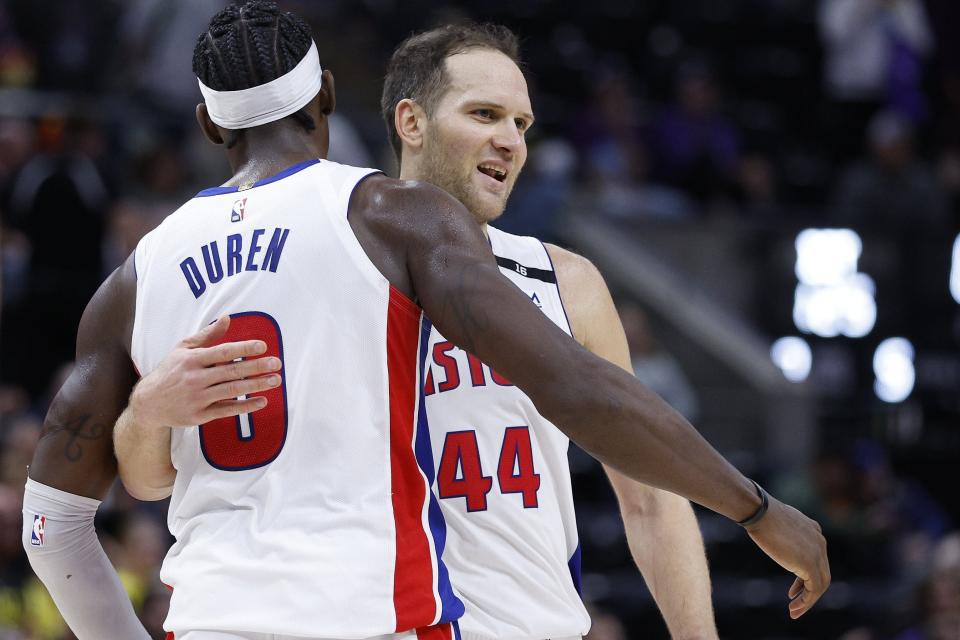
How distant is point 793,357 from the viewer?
1186 centimetres

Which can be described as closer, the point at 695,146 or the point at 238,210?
the point at 238,210

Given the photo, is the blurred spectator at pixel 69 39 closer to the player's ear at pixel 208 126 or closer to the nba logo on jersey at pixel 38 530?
the player's ear at pixel 208 126

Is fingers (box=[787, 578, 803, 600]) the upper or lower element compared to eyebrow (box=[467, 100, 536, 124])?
lower

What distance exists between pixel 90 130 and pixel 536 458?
7.21 metres

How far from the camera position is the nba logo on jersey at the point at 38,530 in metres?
3.67

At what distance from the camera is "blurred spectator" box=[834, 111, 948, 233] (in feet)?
41.0

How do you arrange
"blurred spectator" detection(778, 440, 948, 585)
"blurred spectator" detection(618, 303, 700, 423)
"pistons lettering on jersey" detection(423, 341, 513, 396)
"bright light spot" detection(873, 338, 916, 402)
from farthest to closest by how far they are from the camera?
"bright light spot" detection(873, 338, 916, 402), "blurred spectator" detection(618, 303, 700, 423), "blurred spectator" detection(778, 440, 948, 585), "pistons lettering on jersey" detection(423, 341, 513, 396)

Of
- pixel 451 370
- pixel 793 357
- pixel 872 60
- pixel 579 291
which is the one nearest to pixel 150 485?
pixel 451 370

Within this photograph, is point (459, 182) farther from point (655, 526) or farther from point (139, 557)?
point (139, 557)

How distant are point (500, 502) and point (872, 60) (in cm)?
1159

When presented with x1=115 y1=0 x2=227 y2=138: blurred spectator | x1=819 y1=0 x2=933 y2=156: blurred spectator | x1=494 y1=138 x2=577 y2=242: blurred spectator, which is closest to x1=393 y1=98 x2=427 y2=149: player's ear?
x1=494 y1=138 x2=577 y2=242: blurred spectator

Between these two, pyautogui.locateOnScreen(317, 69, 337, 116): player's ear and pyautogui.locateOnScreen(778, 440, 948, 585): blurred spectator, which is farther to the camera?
pyautogui.locateOnScreen(778, 440, 948, 585): blurred spectator

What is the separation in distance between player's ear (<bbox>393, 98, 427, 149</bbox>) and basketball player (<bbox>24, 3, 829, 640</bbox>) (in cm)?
92

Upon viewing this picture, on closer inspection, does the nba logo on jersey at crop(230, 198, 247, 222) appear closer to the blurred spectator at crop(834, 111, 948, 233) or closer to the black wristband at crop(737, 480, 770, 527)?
the black wristband at crop(737, 480, 770, 527)
